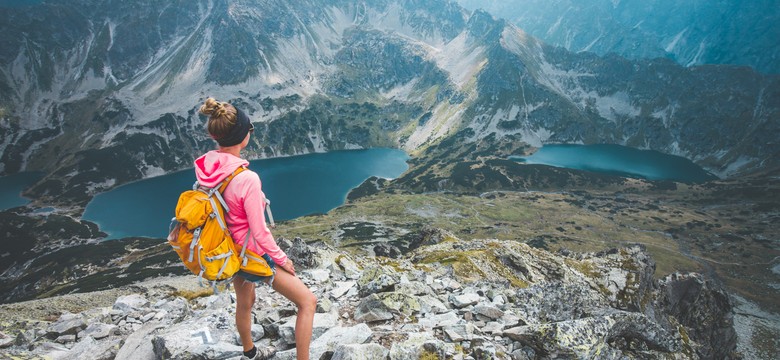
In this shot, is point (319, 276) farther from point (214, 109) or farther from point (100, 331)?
point (214, 109)

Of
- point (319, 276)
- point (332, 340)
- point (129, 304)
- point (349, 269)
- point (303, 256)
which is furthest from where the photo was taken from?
point (303, 256)

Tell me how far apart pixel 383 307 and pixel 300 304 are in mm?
5657

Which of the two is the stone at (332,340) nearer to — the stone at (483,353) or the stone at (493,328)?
the stone at (483,353)

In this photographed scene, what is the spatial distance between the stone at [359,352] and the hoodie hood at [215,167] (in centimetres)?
413

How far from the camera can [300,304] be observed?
20.5 feet

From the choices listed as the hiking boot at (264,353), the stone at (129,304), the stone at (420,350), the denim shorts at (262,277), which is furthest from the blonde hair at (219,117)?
the stone at (129,304)

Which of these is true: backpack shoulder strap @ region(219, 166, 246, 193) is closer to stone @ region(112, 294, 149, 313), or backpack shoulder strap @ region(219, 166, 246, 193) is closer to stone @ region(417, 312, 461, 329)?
stone @ region(417, 312, 461, 329)

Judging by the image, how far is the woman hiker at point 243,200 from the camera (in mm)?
5582

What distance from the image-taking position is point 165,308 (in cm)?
1577

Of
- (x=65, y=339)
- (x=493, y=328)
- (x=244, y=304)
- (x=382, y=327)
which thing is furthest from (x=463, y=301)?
(x=65, y=339)

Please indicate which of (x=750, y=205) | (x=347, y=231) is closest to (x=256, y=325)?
(x=347, y=231)

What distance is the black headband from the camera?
5887 millimetres

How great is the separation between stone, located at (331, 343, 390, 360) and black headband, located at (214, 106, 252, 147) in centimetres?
451

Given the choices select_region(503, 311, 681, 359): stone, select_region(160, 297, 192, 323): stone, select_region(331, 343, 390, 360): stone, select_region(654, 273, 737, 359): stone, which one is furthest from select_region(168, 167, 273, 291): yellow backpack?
select_region(654, 273, 737, 359): stone
